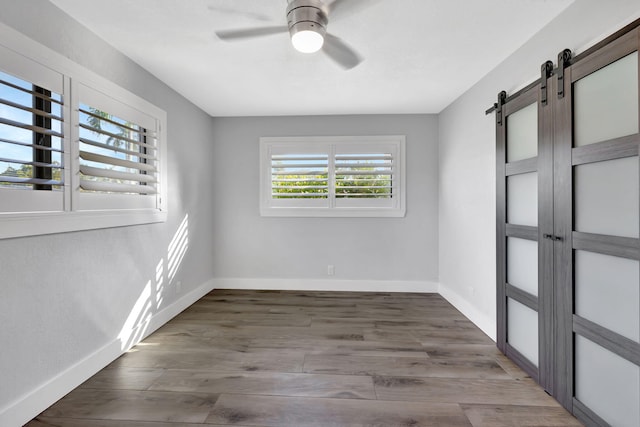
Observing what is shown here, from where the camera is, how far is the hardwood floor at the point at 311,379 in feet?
6.08

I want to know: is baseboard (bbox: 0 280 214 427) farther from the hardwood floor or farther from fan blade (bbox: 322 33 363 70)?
fan blade (bbox: 322 33 363 70)

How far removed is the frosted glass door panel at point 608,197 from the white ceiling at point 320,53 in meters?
1.11

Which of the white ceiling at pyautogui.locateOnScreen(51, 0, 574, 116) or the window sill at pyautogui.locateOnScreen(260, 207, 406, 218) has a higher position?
the white ceiling at pyautogui.locateOnScreen(51, 0, 574, 116)

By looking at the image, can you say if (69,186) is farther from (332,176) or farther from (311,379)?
(332,176)

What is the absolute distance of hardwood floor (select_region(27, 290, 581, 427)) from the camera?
185 cm

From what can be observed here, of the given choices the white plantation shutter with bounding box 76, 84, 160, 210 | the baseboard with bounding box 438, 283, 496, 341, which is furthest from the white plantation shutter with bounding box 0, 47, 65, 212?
the baseboard with bounding box 438, 283, 496, 341

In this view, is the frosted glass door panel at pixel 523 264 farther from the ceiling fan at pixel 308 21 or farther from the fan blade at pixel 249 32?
the fan blade at pixel 249 32

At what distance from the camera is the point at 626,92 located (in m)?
1.54

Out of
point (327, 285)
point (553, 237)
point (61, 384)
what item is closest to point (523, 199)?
point (553, 237)

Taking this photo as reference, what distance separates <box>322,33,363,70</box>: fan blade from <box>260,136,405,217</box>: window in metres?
1.68

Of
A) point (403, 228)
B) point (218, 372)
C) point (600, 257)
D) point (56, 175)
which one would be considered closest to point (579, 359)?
point (600, 257)

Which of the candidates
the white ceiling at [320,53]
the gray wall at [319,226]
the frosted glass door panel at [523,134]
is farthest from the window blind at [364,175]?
the frosted glass door panel at [523,134]

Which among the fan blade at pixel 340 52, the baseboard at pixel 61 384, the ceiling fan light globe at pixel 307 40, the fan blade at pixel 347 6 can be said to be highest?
the fan blade at pixel 340 52

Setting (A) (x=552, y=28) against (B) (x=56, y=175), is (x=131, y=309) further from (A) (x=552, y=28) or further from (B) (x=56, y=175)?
(A) (x=552, y=28)
